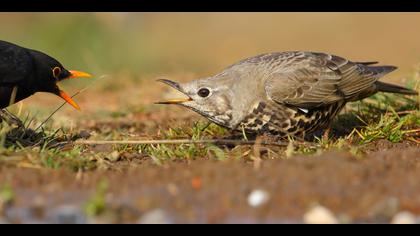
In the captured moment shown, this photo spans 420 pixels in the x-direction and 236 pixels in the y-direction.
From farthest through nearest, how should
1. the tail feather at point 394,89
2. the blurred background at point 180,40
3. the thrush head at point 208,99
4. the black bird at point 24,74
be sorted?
the blurred background at point 180,40, the tail feather at point 394,89, the black bird at point 24,74, the thrush head at point 208,99

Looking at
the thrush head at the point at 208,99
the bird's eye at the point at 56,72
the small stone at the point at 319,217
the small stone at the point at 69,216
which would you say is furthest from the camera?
the bird's eye at the point at 56,72

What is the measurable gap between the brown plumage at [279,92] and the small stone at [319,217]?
226 centimetres

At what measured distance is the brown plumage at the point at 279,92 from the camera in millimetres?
6832

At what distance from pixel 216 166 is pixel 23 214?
1315 millimetres

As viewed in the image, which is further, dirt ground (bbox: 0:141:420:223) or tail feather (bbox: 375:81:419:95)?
tail feather (bbox: 375:81:419:95)

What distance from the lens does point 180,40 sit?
20141 mm

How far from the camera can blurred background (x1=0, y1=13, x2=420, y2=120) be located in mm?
12836

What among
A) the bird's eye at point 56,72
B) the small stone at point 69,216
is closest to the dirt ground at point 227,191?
the small stone at point 69,216

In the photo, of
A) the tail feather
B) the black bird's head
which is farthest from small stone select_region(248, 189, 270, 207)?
the tail feather

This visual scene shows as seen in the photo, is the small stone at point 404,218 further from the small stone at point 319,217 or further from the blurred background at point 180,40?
the blurred background at point 180,40

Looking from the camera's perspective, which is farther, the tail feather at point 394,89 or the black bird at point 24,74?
the tail feather at point 394,89

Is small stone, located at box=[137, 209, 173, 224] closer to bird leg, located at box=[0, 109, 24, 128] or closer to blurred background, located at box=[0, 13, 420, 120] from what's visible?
bird leg, located at box=[0, 109, 24, 128]

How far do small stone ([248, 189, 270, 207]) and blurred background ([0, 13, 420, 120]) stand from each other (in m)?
5.10

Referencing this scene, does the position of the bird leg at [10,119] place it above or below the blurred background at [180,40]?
above
